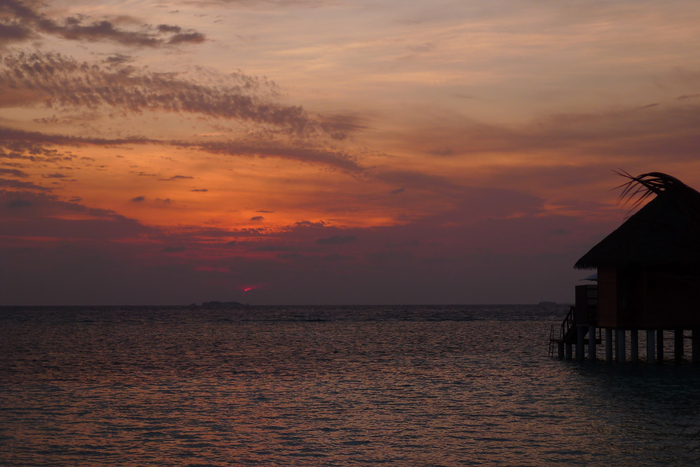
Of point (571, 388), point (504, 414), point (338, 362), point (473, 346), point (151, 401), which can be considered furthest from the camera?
point (473, 346)

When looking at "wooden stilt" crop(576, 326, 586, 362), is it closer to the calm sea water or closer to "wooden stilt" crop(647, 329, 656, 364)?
the calm sea water

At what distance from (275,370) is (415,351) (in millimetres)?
17444

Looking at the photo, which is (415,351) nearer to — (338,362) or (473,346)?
(473,346)

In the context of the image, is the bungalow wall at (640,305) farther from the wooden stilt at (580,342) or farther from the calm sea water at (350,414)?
the wooden stilt at (580,342)

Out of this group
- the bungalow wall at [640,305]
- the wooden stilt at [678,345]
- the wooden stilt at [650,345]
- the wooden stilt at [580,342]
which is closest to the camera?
the bungalow wall at [640,305]

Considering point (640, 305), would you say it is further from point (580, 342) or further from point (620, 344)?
point (580, 342)

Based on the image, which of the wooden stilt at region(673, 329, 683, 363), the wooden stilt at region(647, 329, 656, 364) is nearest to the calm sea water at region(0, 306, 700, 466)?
the wooden stilt at region(647, 329, 656, 364)

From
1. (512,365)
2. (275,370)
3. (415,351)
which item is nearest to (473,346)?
(415,351)

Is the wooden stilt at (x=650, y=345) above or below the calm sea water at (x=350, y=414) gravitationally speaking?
above

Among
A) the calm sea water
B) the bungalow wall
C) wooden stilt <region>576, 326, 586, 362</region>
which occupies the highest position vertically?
the bungalow wall

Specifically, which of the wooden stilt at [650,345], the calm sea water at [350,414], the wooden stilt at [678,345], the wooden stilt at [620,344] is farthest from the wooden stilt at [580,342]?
the wooden stilt at [678,345]

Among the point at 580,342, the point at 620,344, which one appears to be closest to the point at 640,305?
the point at 620,344

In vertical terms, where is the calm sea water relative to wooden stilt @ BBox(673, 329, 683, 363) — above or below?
below

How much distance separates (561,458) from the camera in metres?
15.5
